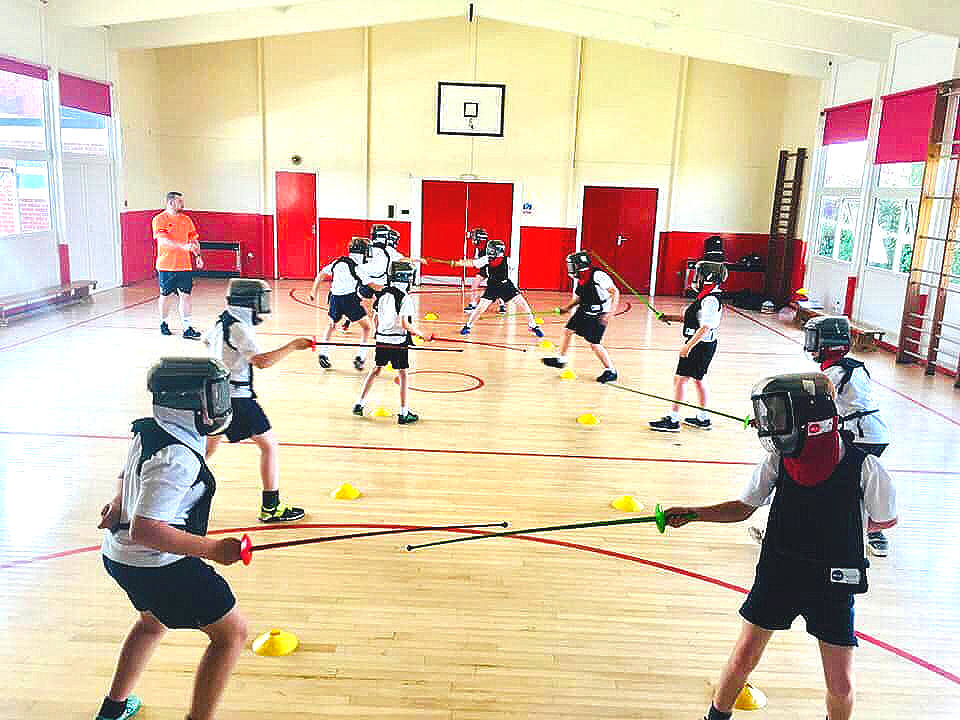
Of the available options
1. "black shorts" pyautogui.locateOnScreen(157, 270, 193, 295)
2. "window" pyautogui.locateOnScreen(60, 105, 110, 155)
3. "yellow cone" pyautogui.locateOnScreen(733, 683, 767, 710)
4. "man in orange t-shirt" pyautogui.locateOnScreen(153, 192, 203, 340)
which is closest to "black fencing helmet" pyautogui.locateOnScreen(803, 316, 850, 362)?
"yellow cone" pyautogui.locateOnScreen(733, 683, 767, 710)

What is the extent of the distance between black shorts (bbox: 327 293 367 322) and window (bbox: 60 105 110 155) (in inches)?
292

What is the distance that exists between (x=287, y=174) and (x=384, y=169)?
2.26 meters

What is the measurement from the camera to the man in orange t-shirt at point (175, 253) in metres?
11.9

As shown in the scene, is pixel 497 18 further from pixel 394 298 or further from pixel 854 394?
pixel 854 394

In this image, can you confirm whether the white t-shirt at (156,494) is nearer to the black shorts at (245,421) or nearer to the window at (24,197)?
the black shorts at (245,421)

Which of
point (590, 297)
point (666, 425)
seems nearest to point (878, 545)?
point (666, 425)

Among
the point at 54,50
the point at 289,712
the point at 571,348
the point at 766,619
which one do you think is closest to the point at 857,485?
the point at 766,619

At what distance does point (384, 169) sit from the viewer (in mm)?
18672

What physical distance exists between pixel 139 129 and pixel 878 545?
16764mm

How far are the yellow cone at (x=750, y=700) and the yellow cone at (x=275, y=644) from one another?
2.21 metres

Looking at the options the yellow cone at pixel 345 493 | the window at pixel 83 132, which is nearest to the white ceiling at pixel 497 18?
the window at pixel 83 132

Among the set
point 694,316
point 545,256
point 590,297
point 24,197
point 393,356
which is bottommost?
point 393,356

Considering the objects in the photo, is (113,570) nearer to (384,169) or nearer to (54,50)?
(54,50)

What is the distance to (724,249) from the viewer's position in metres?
19.2
